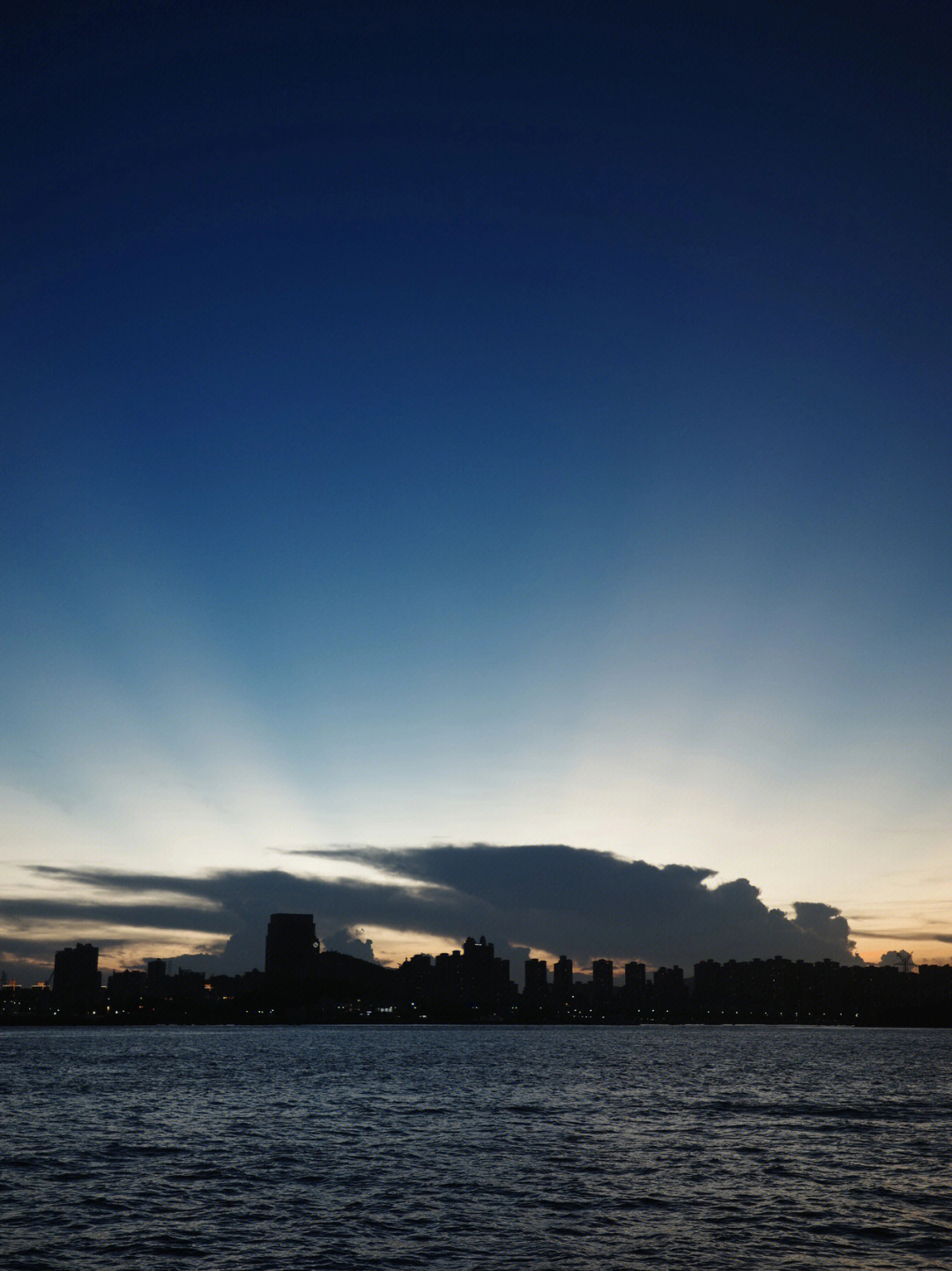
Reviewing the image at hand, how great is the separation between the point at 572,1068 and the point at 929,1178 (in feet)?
361

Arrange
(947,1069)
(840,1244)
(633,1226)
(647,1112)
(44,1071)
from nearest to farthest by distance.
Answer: (840,1244) < (633,1226) < (647,1112) < (44,1071) < (947,1069)

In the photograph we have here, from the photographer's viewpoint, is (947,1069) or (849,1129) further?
(947,1069)

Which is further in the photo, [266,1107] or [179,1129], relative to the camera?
[266,1107]

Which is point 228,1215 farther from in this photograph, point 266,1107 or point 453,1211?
point 266,1107

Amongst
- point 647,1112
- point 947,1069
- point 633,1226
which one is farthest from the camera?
point 947,1069

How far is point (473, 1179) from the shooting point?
182 feet

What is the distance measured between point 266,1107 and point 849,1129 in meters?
51.9

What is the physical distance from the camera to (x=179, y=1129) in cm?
7781

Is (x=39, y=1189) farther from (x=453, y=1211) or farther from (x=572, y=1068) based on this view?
(x=572, y=1068)

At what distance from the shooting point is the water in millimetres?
39656

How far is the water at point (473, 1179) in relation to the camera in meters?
39.7

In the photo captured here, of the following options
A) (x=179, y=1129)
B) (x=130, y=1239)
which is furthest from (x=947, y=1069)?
(x=130, y=1239)

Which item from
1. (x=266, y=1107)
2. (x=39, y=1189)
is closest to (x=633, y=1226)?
(x=39, y=1189)

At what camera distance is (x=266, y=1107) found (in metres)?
95.1
